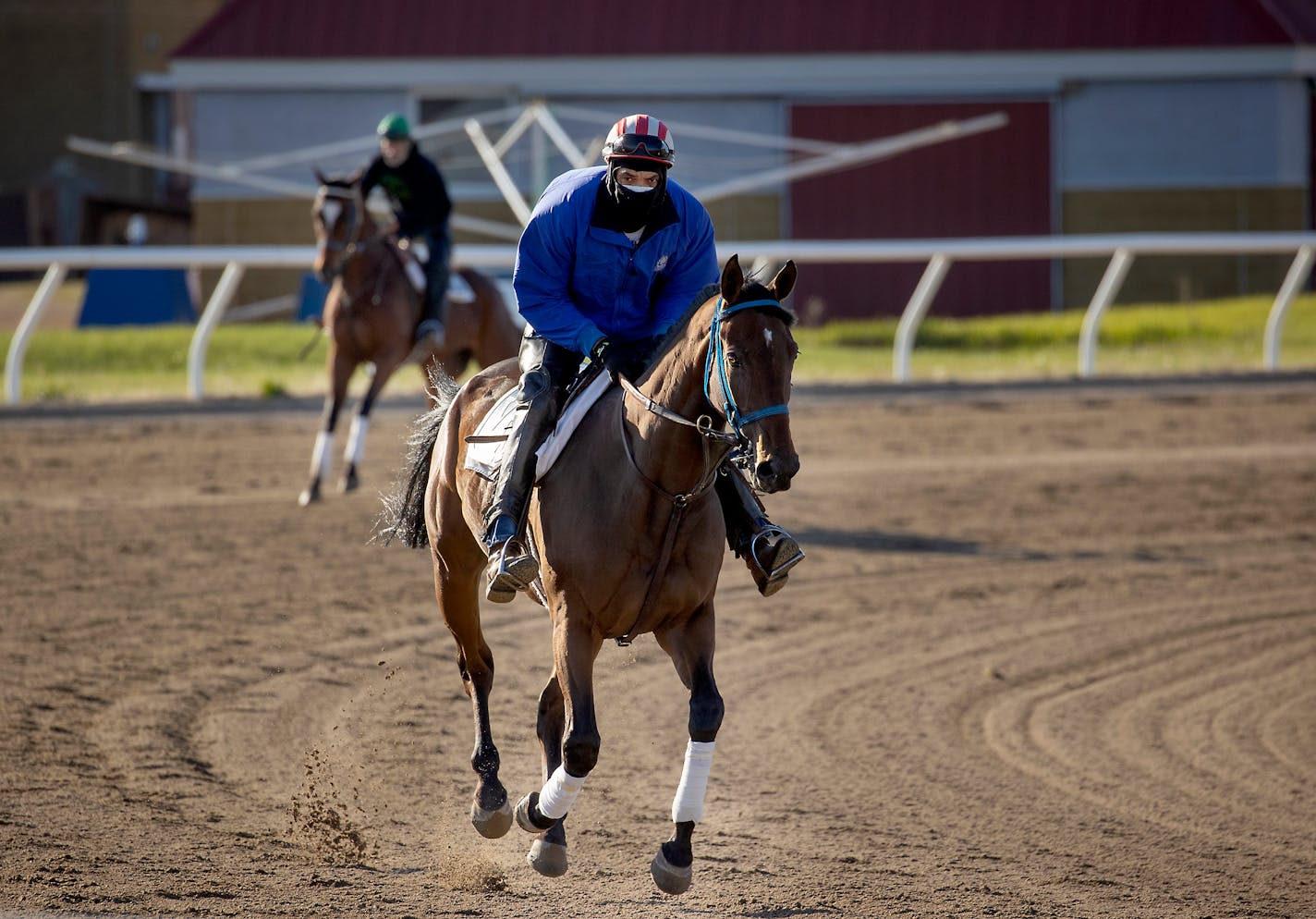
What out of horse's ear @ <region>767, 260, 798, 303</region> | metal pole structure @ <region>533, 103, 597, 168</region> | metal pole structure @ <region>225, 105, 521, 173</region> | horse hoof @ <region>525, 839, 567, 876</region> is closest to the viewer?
horse's ear @ <region>767, 260, 798, 303</region>

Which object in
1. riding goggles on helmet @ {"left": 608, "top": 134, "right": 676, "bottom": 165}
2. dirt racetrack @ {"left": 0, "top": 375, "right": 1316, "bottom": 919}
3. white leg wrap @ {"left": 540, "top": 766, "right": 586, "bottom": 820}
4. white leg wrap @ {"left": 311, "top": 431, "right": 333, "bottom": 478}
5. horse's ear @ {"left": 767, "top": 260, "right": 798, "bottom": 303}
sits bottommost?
dirt racetrack @ {"left": 0, "top": 375, "right": 1316, "bottom": 919}

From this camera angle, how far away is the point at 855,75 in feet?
81.3

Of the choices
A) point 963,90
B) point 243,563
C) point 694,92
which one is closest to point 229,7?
point 694,92

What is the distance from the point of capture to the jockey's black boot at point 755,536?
5570 mm

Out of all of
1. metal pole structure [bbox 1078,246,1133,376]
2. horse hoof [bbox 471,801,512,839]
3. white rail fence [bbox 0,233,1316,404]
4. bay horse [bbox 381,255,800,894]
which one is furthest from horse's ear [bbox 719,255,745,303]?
metal pole structure [bbox 1078,246,1133,376]

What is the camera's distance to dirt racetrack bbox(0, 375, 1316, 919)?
5621 mm

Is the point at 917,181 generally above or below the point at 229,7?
below

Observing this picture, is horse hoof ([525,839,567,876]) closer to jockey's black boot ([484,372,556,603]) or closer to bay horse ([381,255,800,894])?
bay horse ([381,255,800,894])

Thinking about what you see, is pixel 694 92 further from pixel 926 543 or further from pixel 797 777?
pixel 797 777

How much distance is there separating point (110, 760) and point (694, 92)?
1927 cm

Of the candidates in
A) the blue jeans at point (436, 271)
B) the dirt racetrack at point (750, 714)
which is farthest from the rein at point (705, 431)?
the blue jeans at point (436, 271)

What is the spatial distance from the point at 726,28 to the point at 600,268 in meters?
19.9

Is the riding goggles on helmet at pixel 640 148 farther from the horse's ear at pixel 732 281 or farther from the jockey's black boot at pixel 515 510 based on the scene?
the jockey's black boot at pixel 515 510

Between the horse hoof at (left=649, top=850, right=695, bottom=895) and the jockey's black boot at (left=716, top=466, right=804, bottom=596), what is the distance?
1018 mm
